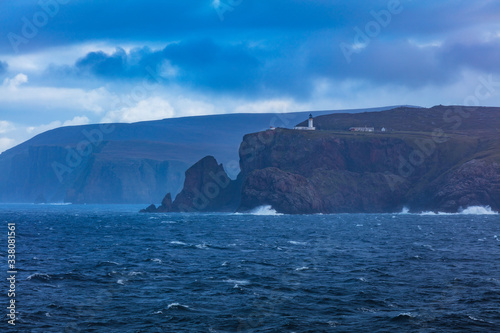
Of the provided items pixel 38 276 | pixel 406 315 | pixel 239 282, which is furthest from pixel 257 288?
pixel 38 276

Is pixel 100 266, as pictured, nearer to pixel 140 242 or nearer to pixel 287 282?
pixel 287 282

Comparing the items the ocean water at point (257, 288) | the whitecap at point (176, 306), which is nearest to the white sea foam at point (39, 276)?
the ocean water at point (257, 288)

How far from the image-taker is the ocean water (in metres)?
45.5

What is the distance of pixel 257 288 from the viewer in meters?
59.3

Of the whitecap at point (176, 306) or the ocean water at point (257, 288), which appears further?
the whitecap at point (176, 306)

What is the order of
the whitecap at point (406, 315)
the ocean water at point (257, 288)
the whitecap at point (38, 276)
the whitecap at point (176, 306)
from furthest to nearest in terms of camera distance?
the whitecap at point (38, 276) → the whitecap at point (176, 306) → the whitecap at point (406, 315) → the ocean water at point (257, 288)

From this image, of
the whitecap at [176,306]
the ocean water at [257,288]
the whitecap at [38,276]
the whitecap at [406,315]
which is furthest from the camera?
the whitecap at [38,276]

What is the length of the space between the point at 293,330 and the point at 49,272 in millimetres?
35824

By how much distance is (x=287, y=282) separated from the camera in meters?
62.3

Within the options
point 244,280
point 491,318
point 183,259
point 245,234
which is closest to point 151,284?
point 244,280

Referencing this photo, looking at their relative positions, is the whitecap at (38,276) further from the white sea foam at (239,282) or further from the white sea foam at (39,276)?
the white sea foam at (239,282)

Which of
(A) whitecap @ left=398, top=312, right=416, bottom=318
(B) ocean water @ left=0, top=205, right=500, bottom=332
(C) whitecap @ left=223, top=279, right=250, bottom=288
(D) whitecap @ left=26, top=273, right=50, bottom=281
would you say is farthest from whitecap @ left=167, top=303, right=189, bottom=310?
(D) whitecap @ left=26, top=273, right=50, bottom=281

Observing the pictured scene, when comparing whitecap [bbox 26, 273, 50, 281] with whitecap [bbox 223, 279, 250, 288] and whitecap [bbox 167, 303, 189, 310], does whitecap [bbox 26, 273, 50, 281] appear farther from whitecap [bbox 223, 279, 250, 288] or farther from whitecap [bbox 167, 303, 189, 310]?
whitecap [bbox 167, 303, 189, 310]

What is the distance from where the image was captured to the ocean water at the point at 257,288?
149 feet
